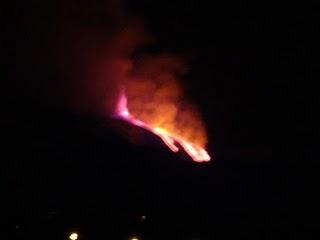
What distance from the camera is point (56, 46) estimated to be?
9953mm

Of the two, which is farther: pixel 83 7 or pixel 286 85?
pixel 286 85

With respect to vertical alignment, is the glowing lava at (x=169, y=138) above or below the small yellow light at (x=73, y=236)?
above

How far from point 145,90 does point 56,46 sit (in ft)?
5.46

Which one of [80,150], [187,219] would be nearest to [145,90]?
[80,150]

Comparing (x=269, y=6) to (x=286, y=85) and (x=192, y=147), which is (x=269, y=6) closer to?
(x=286, y=85)

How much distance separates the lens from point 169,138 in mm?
9875

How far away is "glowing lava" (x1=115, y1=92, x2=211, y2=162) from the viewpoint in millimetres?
9844

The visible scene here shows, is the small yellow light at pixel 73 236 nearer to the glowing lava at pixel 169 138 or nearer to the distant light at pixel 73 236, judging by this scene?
the distant light at pixel 73 236

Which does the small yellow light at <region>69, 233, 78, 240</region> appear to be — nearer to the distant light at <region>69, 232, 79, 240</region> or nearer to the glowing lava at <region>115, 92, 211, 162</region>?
the distant light at <region>69, 232, 79, 240</region>

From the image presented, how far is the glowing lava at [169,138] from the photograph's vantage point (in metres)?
9.84

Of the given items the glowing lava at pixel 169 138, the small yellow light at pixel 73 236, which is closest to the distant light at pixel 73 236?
the small yellow light at pixel 73 236

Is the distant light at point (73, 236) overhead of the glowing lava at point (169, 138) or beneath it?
beneath

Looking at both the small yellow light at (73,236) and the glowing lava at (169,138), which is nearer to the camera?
the small yellow light at (73,236)

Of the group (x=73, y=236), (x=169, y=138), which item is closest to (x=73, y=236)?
(x=73, y=236)
